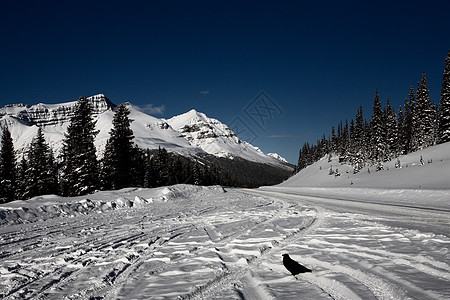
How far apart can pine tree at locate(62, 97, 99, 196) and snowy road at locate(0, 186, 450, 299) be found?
21.5 meters

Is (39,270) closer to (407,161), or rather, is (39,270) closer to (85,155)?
(85,155)

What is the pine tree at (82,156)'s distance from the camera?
87.6 ft

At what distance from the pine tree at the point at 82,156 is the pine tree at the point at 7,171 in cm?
827

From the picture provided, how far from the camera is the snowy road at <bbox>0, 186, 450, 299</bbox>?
10.2ft

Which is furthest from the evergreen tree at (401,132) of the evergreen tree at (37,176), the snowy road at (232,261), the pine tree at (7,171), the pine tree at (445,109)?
the pine tree at (7,171)

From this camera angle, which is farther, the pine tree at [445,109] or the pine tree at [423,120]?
the pine tree at [423,120]

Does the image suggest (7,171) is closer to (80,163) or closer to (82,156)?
(80,163)

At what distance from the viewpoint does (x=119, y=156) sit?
29.8m

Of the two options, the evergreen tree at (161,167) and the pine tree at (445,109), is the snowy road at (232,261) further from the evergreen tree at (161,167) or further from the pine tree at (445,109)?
the evergreen tree at (161,167)

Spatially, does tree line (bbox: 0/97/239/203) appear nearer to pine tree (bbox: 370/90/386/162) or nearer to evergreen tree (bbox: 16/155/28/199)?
evergreen tree (bbox: 16/155/28/199)

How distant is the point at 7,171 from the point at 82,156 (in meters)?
12.3

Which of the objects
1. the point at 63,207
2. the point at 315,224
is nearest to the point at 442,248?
the point at 315,224

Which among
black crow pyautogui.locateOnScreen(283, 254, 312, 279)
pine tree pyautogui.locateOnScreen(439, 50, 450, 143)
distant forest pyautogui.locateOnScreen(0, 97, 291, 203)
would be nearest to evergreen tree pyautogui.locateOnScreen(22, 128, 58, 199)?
distant forest pyautogui.locateOnScreen(0, 97, 291, 203)

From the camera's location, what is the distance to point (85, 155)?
89.2 ft
